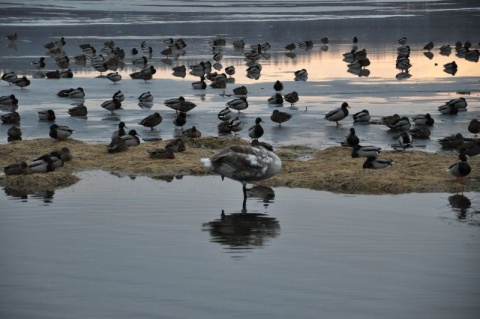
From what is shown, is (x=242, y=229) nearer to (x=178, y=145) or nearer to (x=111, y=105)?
(x=178, y=145)

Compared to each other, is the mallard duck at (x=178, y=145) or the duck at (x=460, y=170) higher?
the duck at (x=460, y=170)

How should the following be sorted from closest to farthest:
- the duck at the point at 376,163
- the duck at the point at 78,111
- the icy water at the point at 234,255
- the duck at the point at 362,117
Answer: the icy water at the point at 234,255, the duck at the point at 376,163, the duck at the point at 362,117, the duck at the point at 78,111

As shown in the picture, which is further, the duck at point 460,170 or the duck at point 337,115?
the duck at point 337,115

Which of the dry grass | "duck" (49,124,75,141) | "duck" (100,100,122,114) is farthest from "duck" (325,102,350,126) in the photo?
"duck" (49,124,75,141)

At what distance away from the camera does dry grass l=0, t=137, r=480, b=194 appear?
1611 centimetres

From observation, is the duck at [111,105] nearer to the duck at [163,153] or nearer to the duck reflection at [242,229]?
the duck at [163,153]

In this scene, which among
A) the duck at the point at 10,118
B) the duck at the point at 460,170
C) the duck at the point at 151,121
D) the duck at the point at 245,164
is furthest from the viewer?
the duck at the point at 10,118

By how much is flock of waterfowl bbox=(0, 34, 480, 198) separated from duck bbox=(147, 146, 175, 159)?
0.02 meters

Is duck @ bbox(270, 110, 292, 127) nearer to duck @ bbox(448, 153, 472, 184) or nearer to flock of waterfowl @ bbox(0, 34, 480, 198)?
flock of waterfowl @ bbox(0, 34, 480, 198)

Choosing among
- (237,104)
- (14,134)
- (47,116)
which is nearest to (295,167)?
(14,134)

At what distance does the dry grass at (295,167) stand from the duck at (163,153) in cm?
13

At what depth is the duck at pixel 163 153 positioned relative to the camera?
18.7m

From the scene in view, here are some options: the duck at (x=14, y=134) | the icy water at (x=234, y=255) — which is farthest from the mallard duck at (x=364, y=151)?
the duck at (x=14, y=134)

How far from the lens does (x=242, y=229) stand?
13.4 meters
